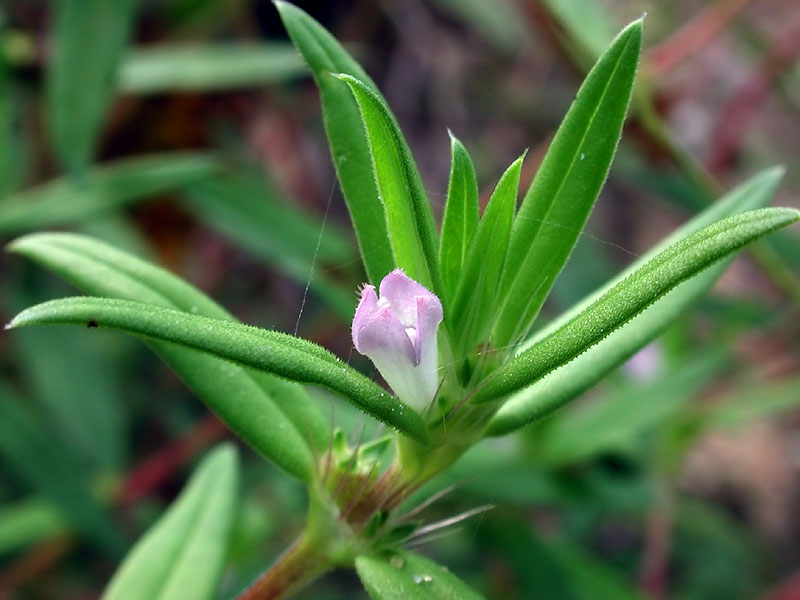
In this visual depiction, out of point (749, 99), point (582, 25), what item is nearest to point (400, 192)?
point (582, 25)

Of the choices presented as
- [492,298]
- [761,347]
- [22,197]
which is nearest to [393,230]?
[492,298]

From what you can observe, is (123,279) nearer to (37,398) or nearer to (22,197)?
(22,197)

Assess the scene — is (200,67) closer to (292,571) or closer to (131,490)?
(131,490)

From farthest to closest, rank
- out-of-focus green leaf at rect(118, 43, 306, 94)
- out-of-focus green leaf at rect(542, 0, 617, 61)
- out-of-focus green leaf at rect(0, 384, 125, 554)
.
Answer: out-of-focus green leaf at rect(118, 43, 306, 94)
out-of-focus green leaf at rect(0, 384, 125, 554)
out-of-focus green leaf at rect(542, 0, 617, 61)

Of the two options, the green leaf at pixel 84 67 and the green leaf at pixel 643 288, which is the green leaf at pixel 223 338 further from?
the green leaf at pixel 84 67

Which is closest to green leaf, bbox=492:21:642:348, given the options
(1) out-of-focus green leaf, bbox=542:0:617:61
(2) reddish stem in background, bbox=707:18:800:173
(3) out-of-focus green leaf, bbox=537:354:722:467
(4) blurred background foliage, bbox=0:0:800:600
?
(4) blurred background foliage, bbox=0:0:800:600

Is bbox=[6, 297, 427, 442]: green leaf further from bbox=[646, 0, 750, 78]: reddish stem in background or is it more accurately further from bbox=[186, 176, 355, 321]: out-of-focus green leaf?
bbox=[646, 0, 750, 78]: reddish stem in background
